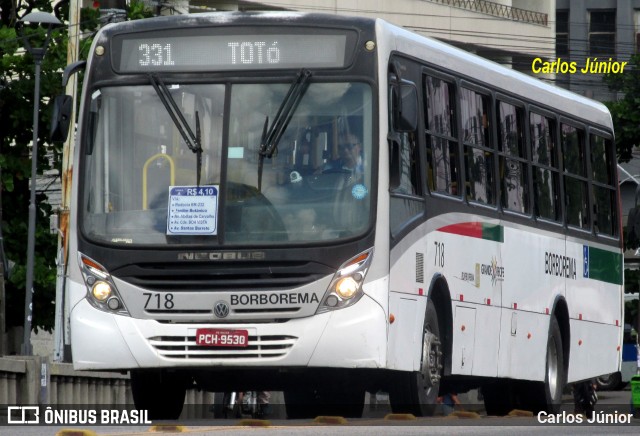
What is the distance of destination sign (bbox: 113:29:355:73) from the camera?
15.5 metres

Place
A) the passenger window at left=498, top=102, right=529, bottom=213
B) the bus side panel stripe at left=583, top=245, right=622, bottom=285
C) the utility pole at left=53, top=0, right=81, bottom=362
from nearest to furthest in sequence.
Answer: the passenger window at left=498, top=102, right=529, bottom=213 < the bus side panel stripe at left=583, top=245, right=622, bottom=285 < the utility pole at left=53, top=0, right=81, bottom=362

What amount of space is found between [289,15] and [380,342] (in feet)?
9.01

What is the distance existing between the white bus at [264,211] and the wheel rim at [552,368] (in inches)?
130

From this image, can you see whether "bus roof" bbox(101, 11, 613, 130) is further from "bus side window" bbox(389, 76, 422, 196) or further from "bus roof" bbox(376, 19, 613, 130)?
"bus side window" bbox(389, 76, 422, 196)

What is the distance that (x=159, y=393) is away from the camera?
1642 centimetres

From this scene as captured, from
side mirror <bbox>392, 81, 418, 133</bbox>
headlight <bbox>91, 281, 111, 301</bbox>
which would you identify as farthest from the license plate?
side mirror <bbox>392, 81, 418, 133</bbox>

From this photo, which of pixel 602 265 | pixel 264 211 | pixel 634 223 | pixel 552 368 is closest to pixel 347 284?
pixel 264 211

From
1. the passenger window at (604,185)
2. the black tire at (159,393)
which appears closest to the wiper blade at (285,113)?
the black tire at (159,393)

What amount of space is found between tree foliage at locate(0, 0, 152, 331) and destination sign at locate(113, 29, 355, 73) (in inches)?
798

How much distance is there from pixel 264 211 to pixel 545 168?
17.5ft

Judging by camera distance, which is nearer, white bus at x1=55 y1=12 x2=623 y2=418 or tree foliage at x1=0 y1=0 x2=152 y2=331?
white bus at x1=55 y1=12 x2=623 y2=418

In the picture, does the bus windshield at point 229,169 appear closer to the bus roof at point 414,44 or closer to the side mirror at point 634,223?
the bus roof at point 414,44

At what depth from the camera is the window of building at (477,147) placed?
17484 mm

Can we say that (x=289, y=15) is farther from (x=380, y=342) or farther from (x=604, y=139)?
(x=604, y=139)
